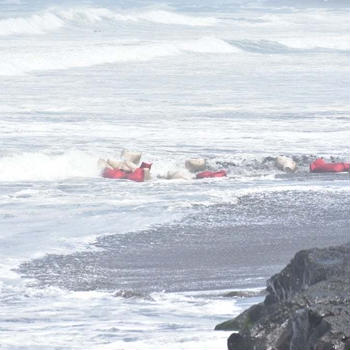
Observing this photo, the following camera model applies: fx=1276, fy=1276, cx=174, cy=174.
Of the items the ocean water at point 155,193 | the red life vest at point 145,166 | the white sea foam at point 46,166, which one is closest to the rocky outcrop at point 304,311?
the ocean water at point 155,193

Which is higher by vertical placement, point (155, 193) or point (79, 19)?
point (155, 193)

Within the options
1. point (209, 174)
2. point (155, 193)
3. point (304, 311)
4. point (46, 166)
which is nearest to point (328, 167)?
point (209, 174)

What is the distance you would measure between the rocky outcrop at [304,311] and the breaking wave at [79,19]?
52.0 m

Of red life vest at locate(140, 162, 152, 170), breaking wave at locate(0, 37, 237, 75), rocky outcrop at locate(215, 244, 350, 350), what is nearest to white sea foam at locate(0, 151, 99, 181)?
red life vest at locate(140, 162, 152, 170)

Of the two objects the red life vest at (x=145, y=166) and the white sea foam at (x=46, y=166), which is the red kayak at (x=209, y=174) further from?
the white sea foam at (x=46, y=166)

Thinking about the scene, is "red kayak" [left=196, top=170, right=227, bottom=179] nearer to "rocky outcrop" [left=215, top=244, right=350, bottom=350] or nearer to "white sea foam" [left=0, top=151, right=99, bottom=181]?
"white sea foam" [left=0, top=151, right=99, bottom=181]

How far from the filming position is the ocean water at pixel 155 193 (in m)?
12.5

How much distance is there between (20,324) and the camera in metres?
11.8

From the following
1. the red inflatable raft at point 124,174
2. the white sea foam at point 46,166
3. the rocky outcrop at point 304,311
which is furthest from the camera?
the white sea foam at point 46,166

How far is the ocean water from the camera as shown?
1248 centimetres

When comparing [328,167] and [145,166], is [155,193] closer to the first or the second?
[145,166]

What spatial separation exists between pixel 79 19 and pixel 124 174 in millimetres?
54617

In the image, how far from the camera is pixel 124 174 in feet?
69.5

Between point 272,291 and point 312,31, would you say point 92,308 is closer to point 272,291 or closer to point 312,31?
point 272,291
